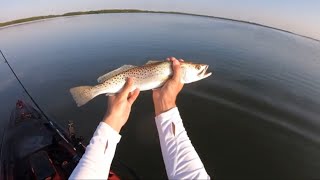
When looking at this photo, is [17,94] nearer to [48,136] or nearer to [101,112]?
[101,112]

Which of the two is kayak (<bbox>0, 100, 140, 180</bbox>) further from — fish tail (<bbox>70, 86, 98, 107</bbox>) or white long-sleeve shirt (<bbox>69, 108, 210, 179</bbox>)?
white long-sleeve shirt (<bbox>69, 108, 210, 179</bbox>)

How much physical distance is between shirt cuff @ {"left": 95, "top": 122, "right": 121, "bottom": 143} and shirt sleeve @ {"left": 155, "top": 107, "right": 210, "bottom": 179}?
400 millimetres

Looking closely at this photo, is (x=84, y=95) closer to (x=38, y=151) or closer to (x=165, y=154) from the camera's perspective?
(x=165, y=154)

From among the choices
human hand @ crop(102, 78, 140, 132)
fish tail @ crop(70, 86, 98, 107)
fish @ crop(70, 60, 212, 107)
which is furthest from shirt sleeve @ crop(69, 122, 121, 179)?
fish tail @ crop(70, 86, 98, 107)

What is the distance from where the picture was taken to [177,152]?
2262 millimetres

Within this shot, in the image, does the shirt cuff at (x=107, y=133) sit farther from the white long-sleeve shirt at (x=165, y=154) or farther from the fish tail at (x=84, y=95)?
the fish tail at (x=84, y=95)

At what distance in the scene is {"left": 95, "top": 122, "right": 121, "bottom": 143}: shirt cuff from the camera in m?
2.19

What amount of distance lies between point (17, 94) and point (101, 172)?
61.6 ft

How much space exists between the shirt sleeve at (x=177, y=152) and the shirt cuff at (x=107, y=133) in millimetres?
400

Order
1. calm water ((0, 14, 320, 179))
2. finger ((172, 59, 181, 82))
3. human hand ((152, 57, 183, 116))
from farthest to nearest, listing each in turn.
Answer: calm water ((0, 14, 320, 179))
finger ((172, 59, 181, 82))
human hand ((152, 57, 183, 116))

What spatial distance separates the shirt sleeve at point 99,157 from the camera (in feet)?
6.30

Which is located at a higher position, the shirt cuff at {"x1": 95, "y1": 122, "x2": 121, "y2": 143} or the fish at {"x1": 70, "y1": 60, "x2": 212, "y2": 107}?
the shirt cuff at {"x1": 95, "y1": 122, "x2": 121, "y2": 143}

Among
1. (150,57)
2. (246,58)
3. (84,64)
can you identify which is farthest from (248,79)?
(84,64)

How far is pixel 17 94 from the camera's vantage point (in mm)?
18516
